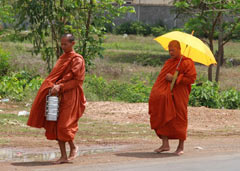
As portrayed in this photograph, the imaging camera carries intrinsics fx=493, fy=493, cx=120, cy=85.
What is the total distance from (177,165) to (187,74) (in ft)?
5.11

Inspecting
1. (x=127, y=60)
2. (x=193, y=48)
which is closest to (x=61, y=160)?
(x=193, y=48)

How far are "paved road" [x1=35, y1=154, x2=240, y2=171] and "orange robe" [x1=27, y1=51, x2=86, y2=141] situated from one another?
519 millimetres

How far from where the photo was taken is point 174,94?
787 cm

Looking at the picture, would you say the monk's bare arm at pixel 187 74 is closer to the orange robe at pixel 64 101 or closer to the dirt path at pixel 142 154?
the dirt path at pixel 142 154

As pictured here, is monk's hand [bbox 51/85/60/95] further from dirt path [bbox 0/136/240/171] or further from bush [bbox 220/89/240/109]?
bush [bbox 220/89/240/109]

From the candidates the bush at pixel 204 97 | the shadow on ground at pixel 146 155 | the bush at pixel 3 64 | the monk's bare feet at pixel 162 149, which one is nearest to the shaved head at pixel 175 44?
the monk's bare feet at pixel 162 149

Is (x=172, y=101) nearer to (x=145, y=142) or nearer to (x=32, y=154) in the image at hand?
(x=145, y=142)

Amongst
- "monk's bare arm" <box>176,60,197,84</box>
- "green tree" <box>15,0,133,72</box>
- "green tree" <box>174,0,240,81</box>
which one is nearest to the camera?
"monk's bare arm" <box>176,60,197,84</box>

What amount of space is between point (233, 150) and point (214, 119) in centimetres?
441

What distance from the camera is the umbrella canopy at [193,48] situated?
7.82 meters

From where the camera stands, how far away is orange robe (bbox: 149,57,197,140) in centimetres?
780

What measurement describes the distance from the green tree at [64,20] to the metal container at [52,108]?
26.7 feet

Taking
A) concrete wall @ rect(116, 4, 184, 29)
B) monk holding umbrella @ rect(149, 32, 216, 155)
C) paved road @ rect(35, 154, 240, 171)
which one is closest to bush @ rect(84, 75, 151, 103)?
monk holding umbrella @ rect(149, 32, 216, 155)

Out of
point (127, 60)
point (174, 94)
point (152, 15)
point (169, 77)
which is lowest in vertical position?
point (127, 60)
